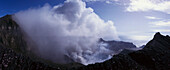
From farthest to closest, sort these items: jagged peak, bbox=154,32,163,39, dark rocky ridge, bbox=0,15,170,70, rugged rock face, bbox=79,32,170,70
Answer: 1. jagged peak, bbox=154,32,163,39
2. dark rocky ridge, bbox=0,15,170,70
3. rugged rock face, bbox=79,32,170,70

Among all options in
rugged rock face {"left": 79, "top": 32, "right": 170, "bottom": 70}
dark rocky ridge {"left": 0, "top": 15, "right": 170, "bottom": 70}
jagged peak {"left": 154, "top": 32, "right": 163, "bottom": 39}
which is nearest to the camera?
rugged rock face {"left": 79, "top": 32, "right": 170, "bottom": 70}

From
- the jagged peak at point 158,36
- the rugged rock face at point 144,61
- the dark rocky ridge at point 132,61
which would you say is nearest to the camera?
the rugged rock face at point 144,61

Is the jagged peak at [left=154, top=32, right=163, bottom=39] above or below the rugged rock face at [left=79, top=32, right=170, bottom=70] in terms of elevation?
above

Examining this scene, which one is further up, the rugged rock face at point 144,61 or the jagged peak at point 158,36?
the jagged peak at point 158,36

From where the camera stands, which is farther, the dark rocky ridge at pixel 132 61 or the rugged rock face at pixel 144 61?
the dark rocky ridge at pixel 132 61

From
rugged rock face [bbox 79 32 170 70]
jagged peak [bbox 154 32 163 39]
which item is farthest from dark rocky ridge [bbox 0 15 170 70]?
jagged peak [bbox 154 32 163 39]

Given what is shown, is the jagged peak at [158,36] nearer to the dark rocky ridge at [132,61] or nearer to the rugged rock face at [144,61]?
the dark rocky ridge at [132,61]

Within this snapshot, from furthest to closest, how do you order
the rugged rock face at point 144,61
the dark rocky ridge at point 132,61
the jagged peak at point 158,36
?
the jagged peak at point 158,36
the dark rocky ridge at point 132,61
the rugged rock face at point 144,61

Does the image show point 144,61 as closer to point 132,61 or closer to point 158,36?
point 132,61

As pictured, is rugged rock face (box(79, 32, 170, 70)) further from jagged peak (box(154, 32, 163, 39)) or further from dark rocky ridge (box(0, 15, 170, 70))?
jagged peak (box(154, 32, 163, 39))

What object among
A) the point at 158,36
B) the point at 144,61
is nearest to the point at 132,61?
the point at 144,61

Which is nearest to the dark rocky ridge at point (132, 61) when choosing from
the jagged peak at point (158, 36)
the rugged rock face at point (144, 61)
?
the rugged rock face at point (144, 61)

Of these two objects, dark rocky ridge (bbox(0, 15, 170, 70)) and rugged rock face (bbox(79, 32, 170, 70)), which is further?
dark rocky ridge (bbox(0, 15, 170, 70))

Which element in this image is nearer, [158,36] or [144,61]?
[144,61]
